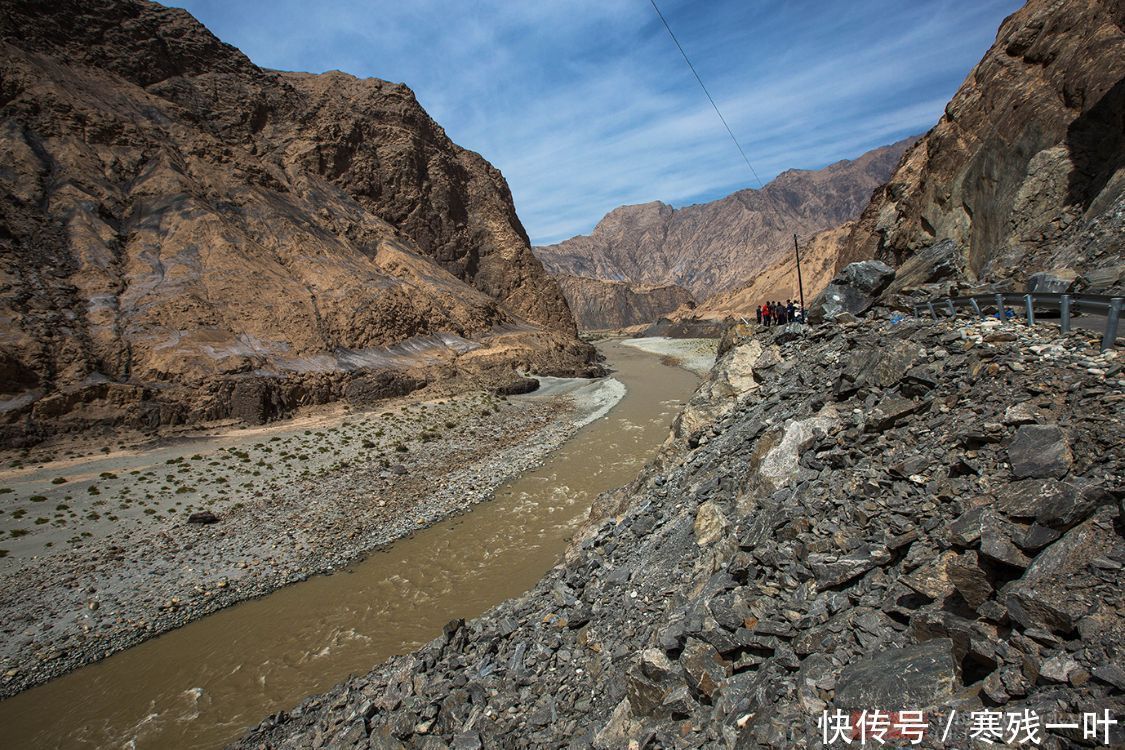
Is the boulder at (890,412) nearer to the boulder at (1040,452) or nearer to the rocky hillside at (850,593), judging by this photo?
the rocky hillside at (850,593)

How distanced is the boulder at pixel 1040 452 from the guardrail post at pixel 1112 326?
1.71 m

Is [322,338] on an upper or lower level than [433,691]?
upper

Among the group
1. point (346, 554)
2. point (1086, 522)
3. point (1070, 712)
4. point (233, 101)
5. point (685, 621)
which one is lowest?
point (346, 554)

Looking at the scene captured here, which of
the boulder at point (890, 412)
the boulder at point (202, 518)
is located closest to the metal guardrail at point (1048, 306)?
the boulder at point (890, 412)

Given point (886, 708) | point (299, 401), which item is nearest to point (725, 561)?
point (886, 708)

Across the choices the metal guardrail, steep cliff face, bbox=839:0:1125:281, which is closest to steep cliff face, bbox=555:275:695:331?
steep cliff face, bbox=839:0:1125:281

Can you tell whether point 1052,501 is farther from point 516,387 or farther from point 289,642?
point 516,387

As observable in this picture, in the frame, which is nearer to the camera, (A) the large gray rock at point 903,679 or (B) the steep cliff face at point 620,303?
(A) the large gray rock at point 903,679

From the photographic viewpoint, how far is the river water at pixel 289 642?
392 inches

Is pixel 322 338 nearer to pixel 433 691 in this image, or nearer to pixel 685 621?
pixel 433 691

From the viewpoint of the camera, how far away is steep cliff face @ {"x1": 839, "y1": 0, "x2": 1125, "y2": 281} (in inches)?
581

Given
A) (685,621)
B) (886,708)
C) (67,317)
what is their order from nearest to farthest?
1. (886,708)
2. (685,621)
3. (67,317)

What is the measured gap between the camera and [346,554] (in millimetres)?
15641

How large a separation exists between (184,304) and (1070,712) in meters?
44.9
